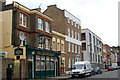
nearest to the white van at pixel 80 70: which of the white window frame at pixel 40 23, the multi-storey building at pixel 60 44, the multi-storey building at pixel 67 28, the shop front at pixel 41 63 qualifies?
the shop front at pixel 41 63

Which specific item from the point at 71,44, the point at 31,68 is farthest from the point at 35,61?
the point at 71,44

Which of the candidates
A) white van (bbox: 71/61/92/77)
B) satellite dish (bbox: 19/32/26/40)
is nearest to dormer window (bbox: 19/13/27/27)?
satellite dish (bbox: 19/32/26/40)

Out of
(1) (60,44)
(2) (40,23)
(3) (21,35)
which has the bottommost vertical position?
(1) (60,44)

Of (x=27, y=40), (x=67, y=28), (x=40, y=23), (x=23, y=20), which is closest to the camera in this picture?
(x=23, y=20)

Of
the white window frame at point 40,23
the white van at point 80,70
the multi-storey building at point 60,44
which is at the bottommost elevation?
the white van at point 80,70

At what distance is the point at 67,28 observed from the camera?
42.1m

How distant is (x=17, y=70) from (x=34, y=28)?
25.3 feet

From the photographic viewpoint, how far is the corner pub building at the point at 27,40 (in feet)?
83.5

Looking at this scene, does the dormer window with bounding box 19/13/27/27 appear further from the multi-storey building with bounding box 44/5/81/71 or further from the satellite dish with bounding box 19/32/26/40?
the multi-storey building with bounding box 44/5/81/71

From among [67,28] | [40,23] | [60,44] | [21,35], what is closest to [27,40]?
[21,35]

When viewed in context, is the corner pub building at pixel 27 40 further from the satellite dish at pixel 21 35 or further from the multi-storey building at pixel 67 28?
the multi-storey building at pixel 67 28

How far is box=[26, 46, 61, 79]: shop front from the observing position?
88.6 feet

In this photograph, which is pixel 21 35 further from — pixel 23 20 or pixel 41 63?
pixel 41 63

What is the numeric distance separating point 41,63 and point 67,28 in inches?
567
